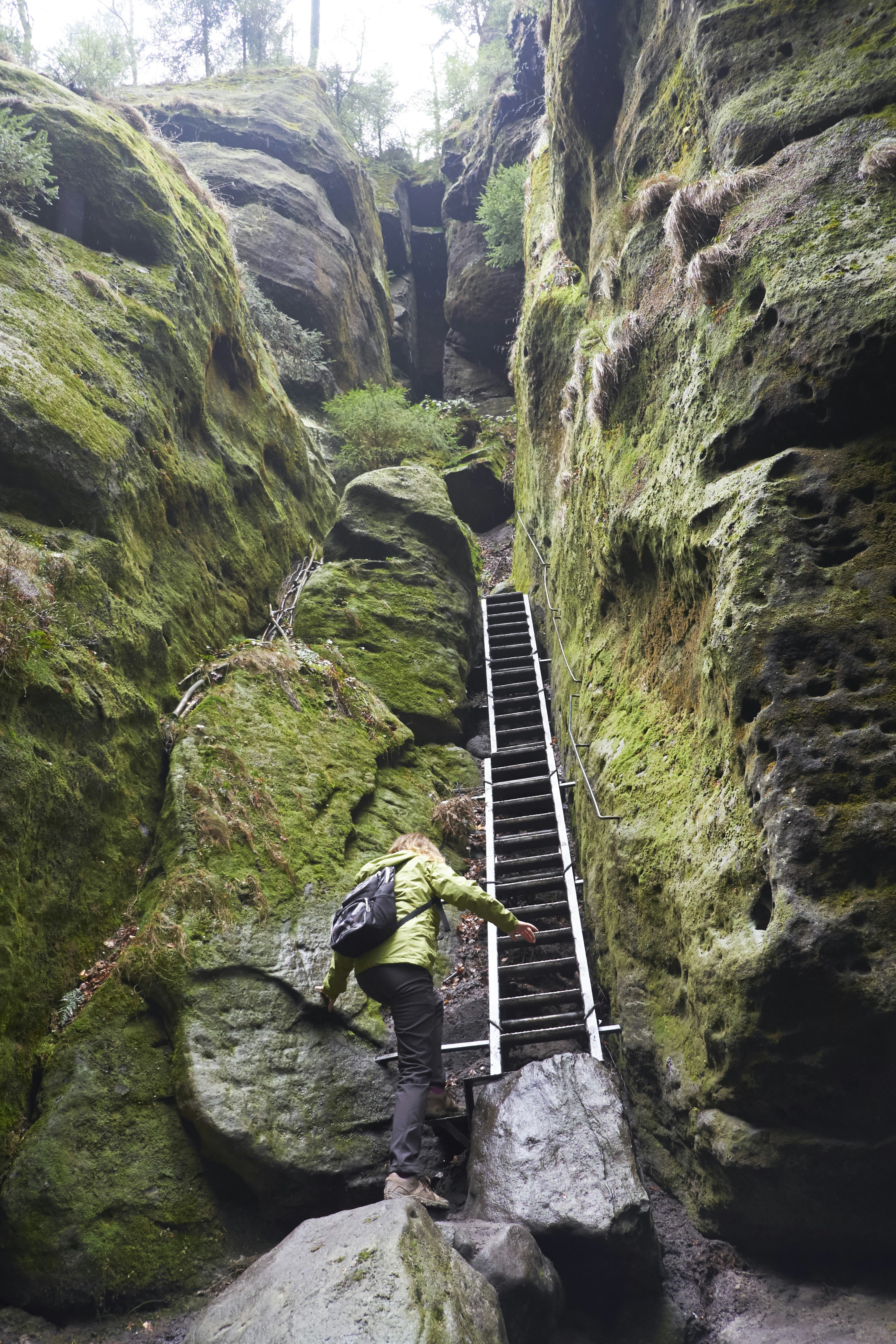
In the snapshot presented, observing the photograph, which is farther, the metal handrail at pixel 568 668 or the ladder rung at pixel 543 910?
the ladder rung at pixel 543 910

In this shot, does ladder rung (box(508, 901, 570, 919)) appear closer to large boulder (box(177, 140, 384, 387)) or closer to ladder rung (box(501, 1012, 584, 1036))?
ladder rung (box(501, 1012, 584, 1036))

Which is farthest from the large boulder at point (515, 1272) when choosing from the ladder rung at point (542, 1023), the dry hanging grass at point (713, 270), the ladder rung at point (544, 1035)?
the dry hanging grass at point (713, 270)

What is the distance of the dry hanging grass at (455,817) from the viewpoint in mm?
8422

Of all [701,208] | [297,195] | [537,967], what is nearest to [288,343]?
[297,195]

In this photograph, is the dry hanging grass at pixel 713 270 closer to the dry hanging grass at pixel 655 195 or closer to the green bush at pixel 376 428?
the dry hanging grass at pixel 655 195

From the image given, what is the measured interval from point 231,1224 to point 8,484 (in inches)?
236

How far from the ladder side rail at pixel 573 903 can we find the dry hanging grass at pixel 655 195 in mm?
5794

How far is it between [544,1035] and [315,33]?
40.6 meters

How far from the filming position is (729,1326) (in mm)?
3816

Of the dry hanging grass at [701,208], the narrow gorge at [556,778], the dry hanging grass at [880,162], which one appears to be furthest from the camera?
the dry hanging grass at [701,208]

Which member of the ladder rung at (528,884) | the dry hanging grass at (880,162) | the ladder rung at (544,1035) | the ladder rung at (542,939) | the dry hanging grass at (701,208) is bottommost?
the ladder rung at (544,1035)

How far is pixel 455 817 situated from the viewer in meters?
8.52

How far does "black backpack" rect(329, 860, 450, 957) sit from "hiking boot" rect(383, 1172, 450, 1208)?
124cm

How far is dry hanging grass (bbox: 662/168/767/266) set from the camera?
5875 millimetres
